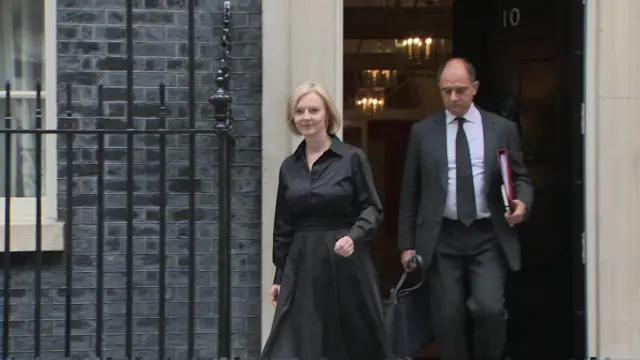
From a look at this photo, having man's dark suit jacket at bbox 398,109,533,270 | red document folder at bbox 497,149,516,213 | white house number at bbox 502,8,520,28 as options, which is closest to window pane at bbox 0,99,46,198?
man's dark suit jacket at bbox 398,109,533,270

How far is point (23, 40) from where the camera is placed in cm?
609

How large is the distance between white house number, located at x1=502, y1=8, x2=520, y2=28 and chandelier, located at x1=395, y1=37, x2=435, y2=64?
2.31 meters

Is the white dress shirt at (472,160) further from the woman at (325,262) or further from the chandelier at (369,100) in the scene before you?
the chandelier at (369,100)

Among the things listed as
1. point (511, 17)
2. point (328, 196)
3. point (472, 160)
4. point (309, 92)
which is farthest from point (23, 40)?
point (511, 17)

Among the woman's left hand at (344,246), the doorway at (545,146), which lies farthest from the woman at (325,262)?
the doorway at (545,146)

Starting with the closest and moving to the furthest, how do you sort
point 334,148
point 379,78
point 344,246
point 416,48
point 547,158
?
point 344,246, point 334,148, point 547,158, point 416,48, point 379,78

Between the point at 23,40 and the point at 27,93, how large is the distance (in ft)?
1.12

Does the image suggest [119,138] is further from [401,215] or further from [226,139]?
[401,215]

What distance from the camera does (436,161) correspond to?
5.10m

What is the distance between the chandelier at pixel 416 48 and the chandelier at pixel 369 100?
45 cm

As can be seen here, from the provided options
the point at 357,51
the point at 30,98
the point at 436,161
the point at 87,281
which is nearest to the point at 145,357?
the point at 87,281

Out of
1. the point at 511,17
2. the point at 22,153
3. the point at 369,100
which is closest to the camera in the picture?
the point at 22,153

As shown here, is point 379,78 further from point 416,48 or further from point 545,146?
point 545,146

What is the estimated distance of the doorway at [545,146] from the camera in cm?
591
